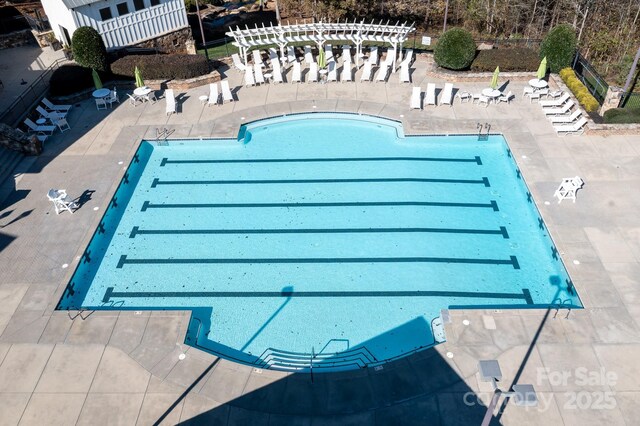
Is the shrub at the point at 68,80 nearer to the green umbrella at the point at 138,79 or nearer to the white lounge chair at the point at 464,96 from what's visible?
the green umbrella at the point at 138,79

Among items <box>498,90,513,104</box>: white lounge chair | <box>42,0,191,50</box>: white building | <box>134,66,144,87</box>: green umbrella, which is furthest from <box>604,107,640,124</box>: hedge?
<box>42,0,191,50</box>: white building

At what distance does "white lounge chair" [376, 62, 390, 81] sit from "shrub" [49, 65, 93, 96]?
469 inches

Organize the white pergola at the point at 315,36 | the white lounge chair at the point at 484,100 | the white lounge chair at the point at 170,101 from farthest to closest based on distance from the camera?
1. the white pergola at the point at 315,36
2. the white lounge chair at the point at 170,101
3. the white lounge chair at the point at 484,100

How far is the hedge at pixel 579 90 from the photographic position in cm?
1683

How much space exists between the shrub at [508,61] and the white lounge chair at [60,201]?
15991 mm

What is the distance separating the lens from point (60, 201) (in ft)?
45.4

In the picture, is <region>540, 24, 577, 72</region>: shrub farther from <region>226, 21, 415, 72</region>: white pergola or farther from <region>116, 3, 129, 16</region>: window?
<region>116, 3, 129, 16</region>: window

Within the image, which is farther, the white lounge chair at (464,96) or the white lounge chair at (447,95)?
the white lounge chair at (464,96)

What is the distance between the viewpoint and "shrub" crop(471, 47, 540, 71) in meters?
19.8

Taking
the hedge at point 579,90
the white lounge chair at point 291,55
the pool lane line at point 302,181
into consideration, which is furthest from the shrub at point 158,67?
the hedge at point 579,90

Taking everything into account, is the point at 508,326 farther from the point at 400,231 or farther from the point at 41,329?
the point at 41,329

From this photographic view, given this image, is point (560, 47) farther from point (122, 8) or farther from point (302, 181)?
point (122, 8)

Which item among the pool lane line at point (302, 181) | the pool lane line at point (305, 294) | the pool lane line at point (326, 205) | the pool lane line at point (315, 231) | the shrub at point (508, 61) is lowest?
the pool lane line at point (305, 294)

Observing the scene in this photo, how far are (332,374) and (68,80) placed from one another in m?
16.3
